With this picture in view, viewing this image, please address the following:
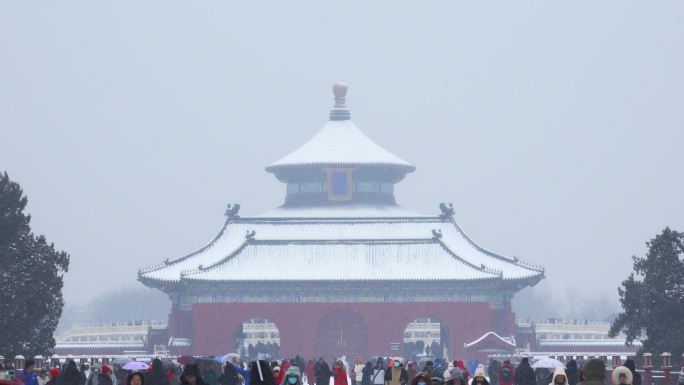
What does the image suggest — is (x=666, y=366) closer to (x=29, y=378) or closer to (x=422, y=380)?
(x=29, y=378)

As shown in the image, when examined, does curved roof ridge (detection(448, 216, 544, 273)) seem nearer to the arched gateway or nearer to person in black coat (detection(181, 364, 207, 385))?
the arched gateway

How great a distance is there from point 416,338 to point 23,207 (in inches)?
1461

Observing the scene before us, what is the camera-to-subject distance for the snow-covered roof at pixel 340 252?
71.1 meters

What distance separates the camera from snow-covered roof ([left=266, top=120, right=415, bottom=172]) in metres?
79.8

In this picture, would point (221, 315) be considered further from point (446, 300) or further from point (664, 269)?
point (664, 269)

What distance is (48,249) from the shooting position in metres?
46.2

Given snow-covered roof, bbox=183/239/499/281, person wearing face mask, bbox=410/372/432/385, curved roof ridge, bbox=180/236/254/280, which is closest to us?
person wearing face mask, bbox=410/372/432/385

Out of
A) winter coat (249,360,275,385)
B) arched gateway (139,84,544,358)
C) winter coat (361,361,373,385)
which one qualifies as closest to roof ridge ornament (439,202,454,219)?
arched gateway (139,84,544,358)

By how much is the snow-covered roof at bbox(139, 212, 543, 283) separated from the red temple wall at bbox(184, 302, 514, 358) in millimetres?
1149

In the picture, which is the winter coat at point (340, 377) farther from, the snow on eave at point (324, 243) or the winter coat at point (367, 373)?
the snow on eave at point (324, 243)

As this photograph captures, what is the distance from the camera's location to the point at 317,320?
70188 mm

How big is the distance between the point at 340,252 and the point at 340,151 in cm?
878

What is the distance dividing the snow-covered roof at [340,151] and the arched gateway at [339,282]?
12.5 feet

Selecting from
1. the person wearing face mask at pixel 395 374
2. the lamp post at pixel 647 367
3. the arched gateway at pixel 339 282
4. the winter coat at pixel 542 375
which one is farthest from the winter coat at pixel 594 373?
the arched gateway at pixel 339 282
